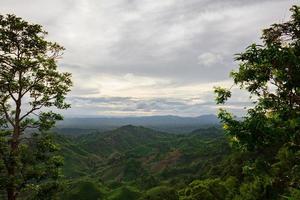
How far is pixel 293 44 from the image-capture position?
72.1ft

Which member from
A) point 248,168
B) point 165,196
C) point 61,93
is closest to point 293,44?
point 248,168

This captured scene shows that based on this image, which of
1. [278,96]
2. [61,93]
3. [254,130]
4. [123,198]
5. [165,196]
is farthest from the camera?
[123,198]

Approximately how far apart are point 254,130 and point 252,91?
3.72 m

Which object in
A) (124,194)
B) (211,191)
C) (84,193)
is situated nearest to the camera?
(211,191)

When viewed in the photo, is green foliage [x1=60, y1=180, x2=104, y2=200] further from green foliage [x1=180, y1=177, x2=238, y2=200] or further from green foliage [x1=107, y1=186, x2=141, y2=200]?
green foliage [x1=180, y1=177, x2=238, y2=200]

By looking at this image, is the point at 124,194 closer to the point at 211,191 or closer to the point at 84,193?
the point at 84,193

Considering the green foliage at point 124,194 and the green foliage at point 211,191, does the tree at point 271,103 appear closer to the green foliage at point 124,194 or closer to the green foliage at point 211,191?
the green foliage at point 211,191

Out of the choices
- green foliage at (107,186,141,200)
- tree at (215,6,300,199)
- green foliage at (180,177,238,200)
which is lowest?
green foliage at (107,186,141,200)

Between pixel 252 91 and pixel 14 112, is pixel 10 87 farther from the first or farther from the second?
pixel 252 91

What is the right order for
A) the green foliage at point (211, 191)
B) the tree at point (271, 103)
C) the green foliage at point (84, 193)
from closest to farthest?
the tree at point (271, 103)
the green foliage at point (211, 191)
the green foliage at point (84, 193)

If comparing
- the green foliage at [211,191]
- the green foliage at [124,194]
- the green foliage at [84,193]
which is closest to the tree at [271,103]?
the green foliage at [211,191]

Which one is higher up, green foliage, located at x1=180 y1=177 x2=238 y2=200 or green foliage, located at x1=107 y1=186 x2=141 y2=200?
green foliage, located at x1=180 y1=177 x2=238 y2=200

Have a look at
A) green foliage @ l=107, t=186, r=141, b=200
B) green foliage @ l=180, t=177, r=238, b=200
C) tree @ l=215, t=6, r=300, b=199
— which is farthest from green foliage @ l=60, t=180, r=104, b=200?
tree @ l=215, t=6, r=300, b=199

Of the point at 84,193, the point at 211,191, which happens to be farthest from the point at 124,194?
the point at 211,191
